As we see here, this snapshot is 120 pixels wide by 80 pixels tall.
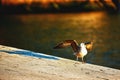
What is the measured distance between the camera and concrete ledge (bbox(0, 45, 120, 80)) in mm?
10555

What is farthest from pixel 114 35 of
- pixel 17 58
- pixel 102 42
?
pixel 17 58

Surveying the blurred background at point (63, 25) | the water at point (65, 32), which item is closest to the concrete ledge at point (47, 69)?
the water at point (65, 32)

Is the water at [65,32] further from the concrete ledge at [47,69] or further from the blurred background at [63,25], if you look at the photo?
the concrete ledge at [47,69]

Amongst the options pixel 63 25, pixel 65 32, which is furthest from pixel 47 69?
pixel 63 25

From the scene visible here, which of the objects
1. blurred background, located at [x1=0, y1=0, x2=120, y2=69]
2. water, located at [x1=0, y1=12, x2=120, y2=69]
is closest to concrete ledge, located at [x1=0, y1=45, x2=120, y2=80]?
water, located at [x1=0, y1=12, x2=120, y2=69]

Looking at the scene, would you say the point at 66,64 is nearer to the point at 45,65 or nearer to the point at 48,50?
the point at 45,65

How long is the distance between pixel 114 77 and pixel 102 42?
1860 cm

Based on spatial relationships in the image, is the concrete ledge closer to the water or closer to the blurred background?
the water

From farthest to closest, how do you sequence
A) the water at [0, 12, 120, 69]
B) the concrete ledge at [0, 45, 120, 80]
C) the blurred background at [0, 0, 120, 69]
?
the blurred background at [0, 0, 120, 69], the water at [0, 12, 120, 69], the concrete ledge at [0, 45, 120, 80]

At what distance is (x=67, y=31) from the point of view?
3447 centimetres

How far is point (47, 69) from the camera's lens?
1123 cm

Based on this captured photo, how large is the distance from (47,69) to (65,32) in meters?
22.7

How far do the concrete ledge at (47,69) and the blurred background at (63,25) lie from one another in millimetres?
10023

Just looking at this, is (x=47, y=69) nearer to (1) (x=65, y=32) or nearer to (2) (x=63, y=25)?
(1) (x=65, y=32)
